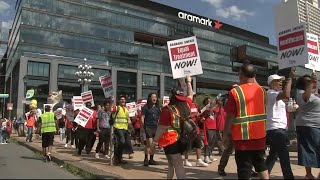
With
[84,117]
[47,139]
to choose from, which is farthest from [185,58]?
[47,139]

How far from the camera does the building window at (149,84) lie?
260 ft

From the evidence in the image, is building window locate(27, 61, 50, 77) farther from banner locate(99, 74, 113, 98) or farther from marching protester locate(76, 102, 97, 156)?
banner locate(99, 74, 113, 98)

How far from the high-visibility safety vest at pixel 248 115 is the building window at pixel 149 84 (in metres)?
73.3

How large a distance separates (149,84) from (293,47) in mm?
72054

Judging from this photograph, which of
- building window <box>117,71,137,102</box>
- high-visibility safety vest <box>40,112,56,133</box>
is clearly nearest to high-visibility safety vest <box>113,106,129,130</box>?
high-visibility safety vest <box>40,112,56,133</box>

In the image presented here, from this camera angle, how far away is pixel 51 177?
29.7 feet

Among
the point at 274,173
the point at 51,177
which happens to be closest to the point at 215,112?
the point at 274,173

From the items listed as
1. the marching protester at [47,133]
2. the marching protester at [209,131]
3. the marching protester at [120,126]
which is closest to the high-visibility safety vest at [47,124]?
the marching protester at [47,133]

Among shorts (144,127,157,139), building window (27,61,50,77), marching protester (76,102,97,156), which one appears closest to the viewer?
shorts (144,127,157,139)

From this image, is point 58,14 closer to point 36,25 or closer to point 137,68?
point 36,25

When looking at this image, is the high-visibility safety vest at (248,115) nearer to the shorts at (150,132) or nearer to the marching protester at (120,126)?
the shorts at (150,132)

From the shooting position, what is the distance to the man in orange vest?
5.64 meters

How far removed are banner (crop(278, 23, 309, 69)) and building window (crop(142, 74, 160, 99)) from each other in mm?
70649

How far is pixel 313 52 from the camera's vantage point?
9109mm
